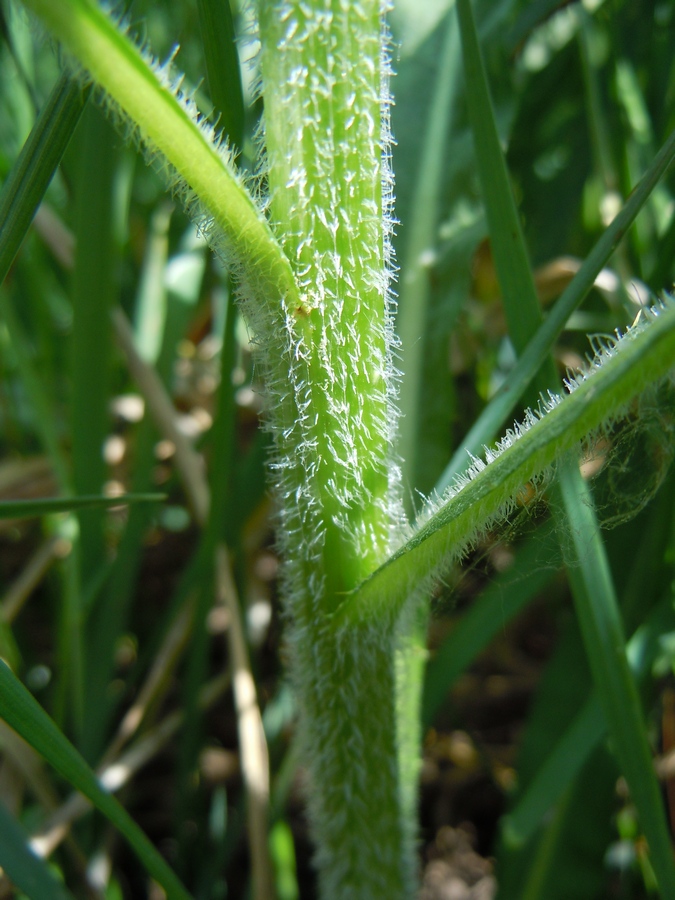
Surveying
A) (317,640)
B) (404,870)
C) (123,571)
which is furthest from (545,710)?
(123,571)

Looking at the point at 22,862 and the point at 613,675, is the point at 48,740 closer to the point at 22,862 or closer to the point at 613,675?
the point at 22,862

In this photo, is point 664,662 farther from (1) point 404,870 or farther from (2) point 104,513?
(2) point 104,513


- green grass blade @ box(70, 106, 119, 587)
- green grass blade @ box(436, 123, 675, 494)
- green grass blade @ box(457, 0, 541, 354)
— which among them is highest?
green grass blade @ box(70, 106, 119, 587)

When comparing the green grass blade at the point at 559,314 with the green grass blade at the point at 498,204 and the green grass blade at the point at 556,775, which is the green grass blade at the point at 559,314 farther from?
the green grass blade at the point at 556,775

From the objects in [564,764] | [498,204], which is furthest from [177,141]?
[564,764]

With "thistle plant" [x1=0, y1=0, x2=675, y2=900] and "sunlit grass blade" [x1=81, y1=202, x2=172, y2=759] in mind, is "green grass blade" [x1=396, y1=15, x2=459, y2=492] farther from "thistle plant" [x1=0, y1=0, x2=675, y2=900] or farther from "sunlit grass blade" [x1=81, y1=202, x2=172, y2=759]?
"sunlit grass blade" [x1=81, y1=202, x2=172, y2=759]

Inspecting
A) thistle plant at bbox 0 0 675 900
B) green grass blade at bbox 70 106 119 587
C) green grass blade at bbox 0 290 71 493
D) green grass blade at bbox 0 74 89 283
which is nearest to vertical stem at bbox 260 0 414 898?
thistle plant at bbox 0 0 675 900
